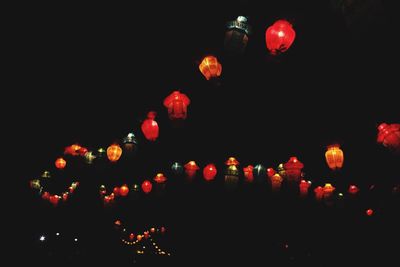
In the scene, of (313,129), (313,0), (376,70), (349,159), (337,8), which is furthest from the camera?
(349,159)

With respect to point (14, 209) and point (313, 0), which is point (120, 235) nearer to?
point (14, 209)

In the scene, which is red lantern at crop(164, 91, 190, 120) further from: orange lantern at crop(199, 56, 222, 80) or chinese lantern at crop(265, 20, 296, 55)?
chinese lantern at crop(265, 20, 296, 55)

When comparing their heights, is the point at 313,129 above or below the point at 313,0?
above

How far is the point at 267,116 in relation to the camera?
1219cm

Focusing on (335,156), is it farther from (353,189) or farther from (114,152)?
(114,152)

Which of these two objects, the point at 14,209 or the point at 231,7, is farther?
the point at 14,209

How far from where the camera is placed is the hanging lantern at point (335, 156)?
9383mm

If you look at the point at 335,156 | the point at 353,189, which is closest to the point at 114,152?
the point at 335,156

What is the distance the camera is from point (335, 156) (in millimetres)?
9430

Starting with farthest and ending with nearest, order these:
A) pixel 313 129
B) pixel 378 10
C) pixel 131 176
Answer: pixel 131 176, pixel 313 129, pixel 378 10

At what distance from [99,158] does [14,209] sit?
3115 millimetres

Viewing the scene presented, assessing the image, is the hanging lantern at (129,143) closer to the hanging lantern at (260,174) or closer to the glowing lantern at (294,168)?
the hanging lantern at (260,174)

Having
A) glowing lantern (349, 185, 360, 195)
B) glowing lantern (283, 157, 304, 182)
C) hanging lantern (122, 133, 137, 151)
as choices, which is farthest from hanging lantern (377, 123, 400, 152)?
glowing lantern (349, 185, 360, 195)

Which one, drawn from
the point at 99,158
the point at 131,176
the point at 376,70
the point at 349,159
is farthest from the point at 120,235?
the point at 376,70
